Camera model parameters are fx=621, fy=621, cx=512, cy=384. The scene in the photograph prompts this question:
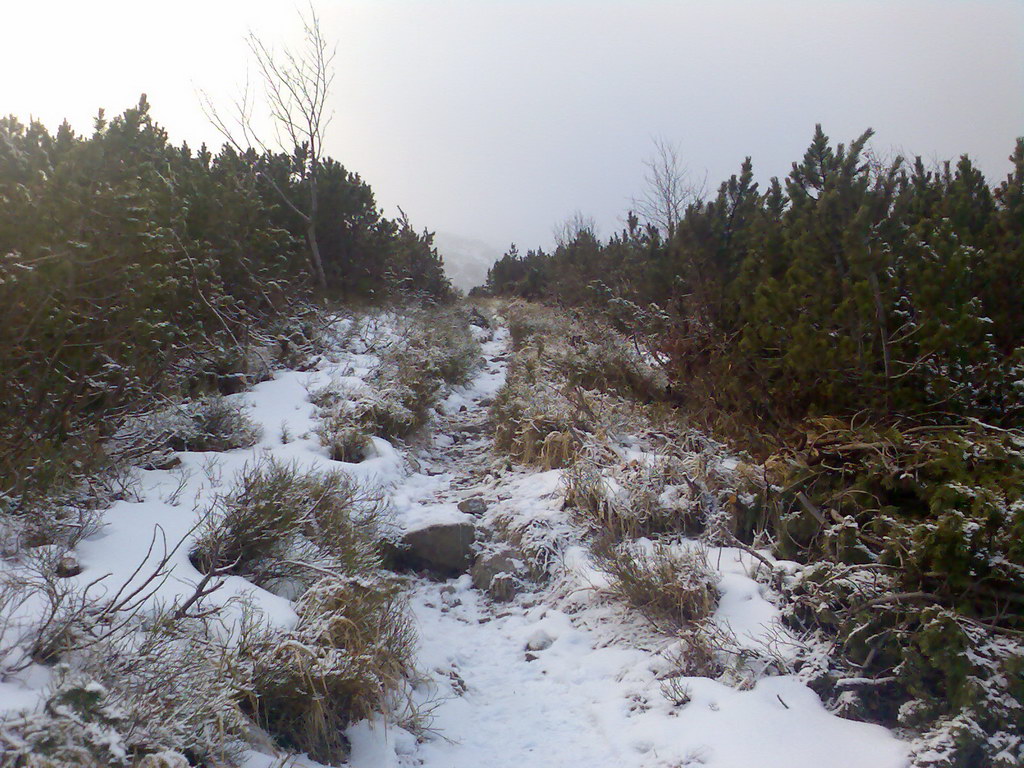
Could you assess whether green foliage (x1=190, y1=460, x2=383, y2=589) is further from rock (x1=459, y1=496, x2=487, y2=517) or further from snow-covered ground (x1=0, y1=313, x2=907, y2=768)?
rock (x1=459, y1=496, x2=487, y2=517)

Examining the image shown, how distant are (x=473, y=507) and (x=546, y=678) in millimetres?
2235

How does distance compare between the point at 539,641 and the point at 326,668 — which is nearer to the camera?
the point at 326,668

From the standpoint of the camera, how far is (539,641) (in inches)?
161

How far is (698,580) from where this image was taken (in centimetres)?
396

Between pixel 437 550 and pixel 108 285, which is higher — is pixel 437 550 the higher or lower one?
the lower one

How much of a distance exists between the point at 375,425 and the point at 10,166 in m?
3.93

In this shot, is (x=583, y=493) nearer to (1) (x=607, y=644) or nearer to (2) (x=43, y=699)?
(1) (x=607, y=644)

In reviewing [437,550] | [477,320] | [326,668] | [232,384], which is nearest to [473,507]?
[437,550]

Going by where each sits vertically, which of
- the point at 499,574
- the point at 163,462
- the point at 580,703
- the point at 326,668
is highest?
the point at 163,462

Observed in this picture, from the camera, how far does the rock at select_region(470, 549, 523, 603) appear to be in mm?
4719

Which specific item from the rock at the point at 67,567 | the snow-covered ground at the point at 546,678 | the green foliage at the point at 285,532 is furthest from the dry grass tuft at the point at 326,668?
the rock at the point at 67,567

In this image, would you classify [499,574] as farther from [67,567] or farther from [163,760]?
[163,760]

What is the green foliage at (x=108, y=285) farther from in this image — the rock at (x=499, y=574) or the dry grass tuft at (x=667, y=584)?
the dry grass tuft at (x=667, y=584)

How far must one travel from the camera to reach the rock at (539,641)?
408 cm
